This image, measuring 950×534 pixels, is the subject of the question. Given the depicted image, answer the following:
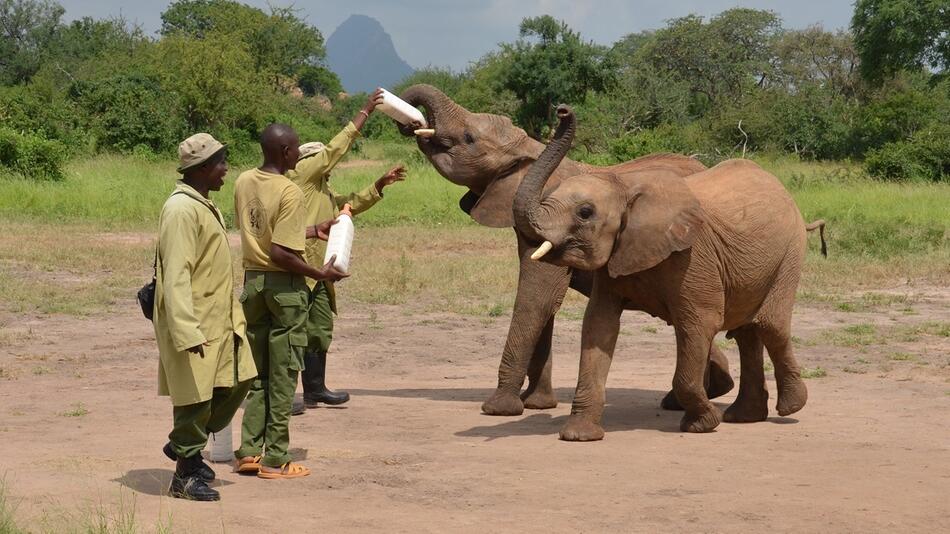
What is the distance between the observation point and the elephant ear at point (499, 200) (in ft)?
28.1

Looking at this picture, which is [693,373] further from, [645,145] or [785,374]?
[645,145]

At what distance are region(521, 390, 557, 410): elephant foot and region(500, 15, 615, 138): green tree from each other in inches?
946

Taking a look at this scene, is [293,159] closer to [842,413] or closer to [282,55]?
[842,413]

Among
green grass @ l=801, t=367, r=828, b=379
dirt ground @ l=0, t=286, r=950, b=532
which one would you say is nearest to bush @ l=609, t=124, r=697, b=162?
dirt ground @ l=0, t=286, r=950, b=532

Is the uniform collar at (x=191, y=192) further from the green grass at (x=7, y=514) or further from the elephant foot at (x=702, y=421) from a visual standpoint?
the elephant foot at (x=702, y=421)

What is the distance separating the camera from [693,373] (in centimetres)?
749

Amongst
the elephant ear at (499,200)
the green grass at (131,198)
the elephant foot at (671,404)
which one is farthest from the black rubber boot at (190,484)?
the green grass at (131,198)

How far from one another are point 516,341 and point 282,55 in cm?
4978

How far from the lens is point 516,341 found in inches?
329

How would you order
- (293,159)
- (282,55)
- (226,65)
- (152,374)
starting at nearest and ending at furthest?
(293,159) < (152,374) < (226,65) < (282,55)

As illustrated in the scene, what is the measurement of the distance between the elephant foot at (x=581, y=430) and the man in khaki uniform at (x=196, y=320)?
2.18m

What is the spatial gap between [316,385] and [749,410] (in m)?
2.78

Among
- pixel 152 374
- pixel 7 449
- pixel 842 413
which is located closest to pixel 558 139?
pixel 842 413

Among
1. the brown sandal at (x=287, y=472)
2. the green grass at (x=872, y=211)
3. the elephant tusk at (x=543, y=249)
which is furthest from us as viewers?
the green grass at (x=872, y=211)
